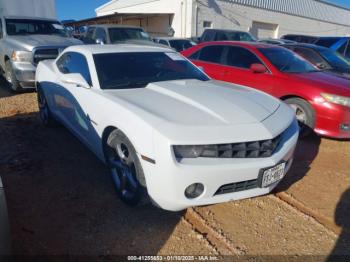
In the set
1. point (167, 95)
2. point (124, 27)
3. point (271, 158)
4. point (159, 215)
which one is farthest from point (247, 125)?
point (124, 27)

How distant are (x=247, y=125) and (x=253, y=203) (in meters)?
0.98

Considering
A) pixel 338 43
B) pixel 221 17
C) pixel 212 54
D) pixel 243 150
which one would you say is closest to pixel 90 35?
pixel 212 54

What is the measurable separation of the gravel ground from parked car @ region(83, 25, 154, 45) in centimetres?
766

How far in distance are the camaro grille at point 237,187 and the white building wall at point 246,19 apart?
1864 cm

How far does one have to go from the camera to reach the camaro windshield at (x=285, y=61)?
206 inches

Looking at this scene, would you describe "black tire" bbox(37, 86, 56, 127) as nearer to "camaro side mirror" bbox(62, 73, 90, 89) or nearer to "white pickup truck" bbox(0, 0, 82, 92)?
"camaro side mirror" bbox(62, 73, 90, 89)

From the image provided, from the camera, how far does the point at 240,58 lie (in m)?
5.73

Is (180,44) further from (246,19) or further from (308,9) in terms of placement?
(308,9)

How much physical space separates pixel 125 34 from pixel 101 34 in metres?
0.88

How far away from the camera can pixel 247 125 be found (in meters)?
2.51

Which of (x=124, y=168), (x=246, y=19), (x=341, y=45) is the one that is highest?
(x=246, y=19)

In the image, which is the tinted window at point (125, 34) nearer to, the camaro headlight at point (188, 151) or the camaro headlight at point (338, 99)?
the camaro headlight at point (338, 99)

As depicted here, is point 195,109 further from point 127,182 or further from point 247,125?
point 127,182

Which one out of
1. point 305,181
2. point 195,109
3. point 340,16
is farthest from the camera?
point 340,16
